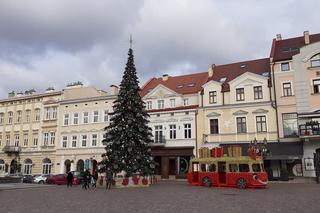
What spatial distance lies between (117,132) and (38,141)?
23944mm

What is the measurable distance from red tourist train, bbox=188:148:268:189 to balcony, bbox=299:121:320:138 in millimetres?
8715

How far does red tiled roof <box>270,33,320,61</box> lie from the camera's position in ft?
115

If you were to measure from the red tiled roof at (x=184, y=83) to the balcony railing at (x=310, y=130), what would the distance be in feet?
42.2

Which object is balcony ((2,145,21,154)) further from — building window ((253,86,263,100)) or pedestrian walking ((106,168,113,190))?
building window ((253,86,263,100))

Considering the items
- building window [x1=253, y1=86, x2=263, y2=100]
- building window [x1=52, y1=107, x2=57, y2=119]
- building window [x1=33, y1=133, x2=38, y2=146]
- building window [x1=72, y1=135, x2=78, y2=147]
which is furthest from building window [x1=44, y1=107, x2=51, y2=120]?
building window [x1=253, y1=86, x2=263, y2=100]

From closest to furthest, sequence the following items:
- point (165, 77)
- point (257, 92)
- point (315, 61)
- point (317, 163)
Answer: point (317, 163)
point (315, 61)
point (257, 92)
point (165, 77)

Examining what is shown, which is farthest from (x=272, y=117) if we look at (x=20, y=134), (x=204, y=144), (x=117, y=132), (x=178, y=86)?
(x=20, y=134)

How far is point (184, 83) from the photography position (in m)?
43.2

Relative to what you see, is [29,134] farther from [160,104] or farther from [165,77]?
[165,77]

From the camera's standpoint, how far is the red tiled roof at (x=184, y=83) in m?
41.0

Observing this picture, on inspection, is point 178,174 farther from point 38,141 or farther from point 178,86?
point 38,141

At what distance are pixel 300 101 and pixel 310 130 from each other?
327cm

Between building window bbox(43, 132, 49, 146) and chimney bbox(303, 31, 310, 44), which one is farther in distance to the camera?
building window bbox(43, 132, 49, 146)

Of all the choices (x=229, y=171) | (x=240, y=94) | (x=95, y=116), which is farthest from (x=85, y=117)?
(x=229, y=171)
